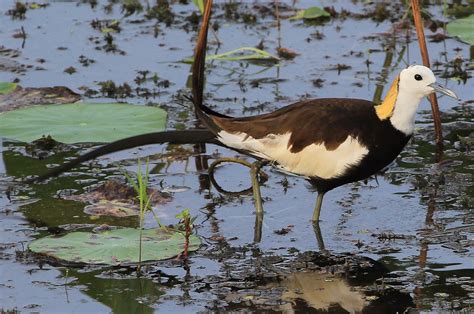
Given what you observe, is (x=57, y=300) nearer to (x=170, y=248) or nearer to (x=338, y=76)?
(x=170, y=248)

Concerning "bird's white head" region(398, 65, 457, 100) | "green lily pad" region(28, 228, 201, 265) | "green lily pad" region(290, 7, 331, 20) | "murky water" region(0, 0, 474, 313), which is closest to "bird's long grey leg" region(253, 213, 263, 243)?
"murky water" region(0, 0, 474, 313)

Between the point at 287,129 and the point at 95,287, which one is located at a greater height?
the point at 287,129

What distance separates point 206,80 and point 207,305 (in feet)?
16.4

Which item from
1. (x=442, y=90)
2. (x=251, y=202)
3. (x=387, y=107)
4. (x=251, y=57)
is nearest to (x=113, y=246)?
(x=251, y=202)

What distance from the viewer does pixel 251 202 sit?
872 centimetres

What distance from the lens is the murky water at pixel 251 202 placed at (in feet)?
23.1

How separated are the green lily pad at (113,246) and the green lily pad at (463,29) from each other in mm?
4366

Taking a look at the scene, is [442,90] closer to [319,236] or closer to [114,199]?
[319,236]

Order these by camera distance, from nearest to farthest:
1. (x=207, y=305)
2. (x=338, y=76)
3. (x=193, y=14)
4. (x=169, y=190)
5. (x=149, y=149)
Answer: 1. (x=207, y=305)
2. (x=169, y=190)
3. (x=149, y=149)
4. (x=338, y=76)
5. (x=193, y=14)

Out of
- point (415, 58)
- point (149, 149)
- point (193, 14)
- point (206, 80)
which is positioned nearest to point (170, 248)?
point (149, 149)

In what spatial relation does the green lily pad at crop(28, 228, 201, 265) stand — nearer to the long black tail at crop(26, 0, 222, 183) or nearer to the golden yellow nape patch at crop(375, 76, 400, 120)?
the long black tail at crop(26, 0, 222, 183)

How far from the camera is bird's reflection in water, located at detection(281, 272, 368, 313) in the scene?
271 inches

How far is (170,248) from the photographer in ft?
24.7

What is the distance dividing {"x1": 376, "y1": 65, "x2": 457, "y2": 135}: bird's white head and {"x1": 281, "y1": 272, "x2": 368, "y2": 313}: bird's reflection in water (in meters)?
1.21
